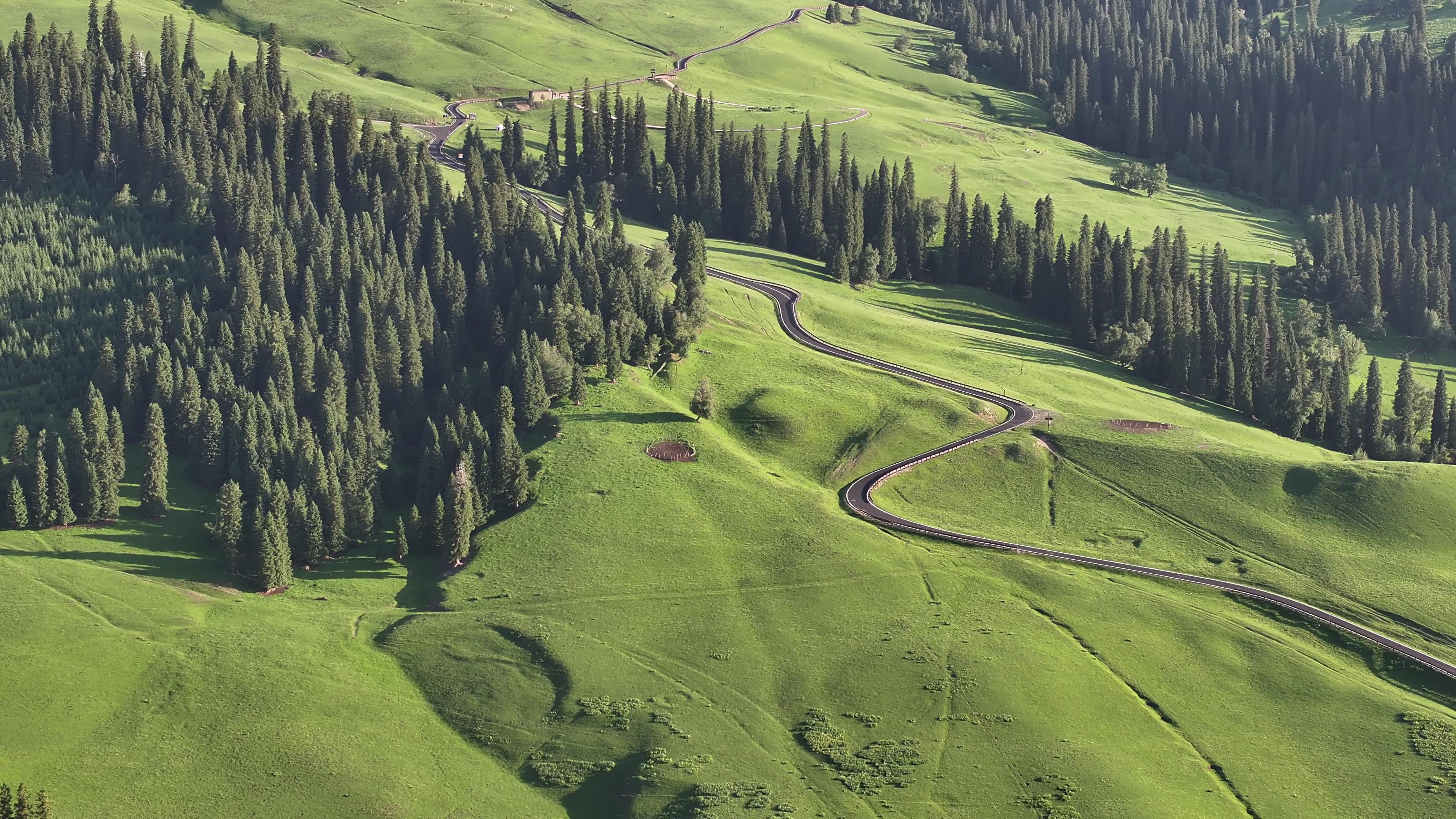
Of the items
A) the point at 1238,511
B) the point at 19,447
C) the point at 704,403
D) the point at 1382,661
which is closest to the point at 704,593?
the point at 704,403

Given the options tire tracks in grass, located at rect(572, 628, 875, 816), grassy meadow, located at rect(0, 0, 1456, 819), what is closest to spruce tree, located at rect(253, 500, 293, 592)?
grassy meadow, located at rect(0, 0, 1456, 819)

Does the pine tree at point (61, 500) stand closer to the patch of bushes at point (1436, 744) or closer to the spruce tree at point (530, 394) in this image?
the spruce tree at point (530, 394)

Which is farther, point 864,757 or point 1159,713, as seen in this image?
point 1159,713

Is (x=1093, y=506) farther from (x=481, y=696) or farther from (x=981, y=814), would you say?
(x=481, y=696)

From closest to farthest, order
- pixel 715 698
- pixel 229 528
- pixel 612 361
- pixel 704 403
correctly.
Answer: pixel 715 698, pixel 229 528, pixel 704 403, pixel 612 361

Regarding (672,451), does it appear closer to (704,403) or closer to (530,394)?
(704,403)

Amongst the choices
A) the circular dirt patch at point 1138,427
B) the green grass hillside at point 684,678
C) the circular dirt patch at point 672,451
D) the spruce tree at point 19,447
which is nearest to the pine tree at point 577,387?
the green grass hillside at point 684,678

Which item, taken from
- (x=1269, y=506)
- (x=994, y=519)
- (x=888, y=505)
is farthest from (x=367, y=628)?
(x=1269, y=506)
